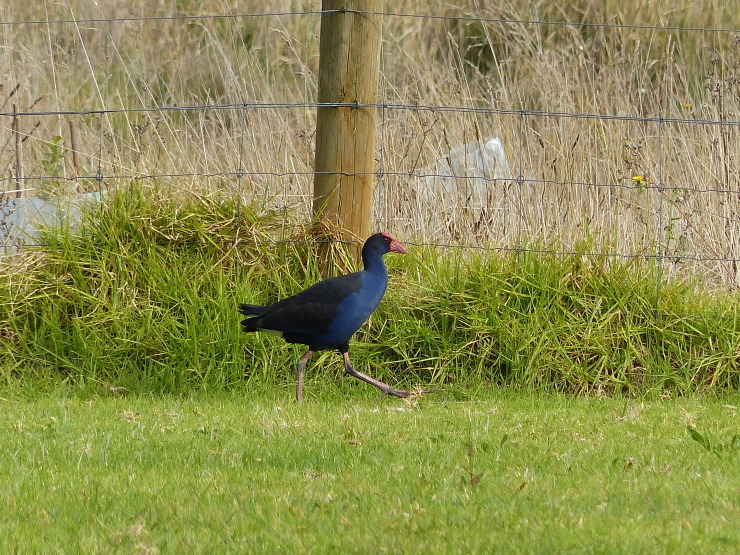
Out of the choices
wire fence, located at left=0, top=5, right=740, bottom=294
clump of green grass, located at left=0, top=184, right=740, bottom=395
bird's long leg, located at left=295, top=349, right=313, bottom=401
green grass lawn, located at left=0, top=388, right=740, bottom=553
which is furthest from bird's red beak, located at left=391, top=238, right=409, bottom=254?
green grass lawn, located at left=0, top=388, right=740, bottom=553

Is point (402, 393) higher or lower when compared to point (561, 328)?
lower

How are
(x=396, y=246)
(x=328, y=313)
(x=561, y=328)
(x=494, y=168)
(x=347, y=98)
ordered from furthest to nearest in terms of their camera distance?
(x=494, y=168) → (x=347, y=98) → (x=561, y=328) → (x=396, y=246) → (x=328, y=313)

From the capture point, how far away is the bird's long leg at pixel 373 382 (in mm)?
5836

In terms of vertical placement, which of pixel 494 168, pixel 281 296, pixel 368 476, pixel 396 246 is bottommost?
pixel 368 476

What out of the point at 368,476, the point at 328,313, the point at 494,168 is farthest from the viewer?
the point at 494,168

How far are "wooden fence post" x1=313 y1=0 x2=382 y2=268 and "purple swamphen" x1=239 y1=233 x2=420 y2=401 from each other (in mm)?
629

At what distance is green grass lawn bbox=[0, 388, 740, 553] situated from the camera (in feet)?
10.4

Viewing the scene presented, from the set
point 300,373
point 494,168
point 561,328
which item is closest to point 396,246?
point 300,373

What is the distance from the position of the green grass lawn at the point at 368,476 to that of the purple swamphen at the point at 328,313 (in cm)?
33

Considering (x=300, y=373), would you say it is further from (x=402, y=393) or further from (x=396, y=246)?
(x=396, y=246)

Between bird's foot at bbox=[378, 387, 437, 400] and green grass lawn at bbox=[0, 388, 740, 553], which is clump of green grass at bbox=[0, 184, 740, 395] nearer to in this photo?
bird's foot at bbox=[378, 387, 437, 400]

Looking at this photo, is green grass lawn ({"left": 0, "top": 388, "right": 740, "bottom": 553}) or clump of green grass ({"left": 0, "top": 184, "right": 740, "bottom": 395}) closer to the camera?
green grass lawn ({"left": 0, "top": 388, "right": 740, "bottom": 553})

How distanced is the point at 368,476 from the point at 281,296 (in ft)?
8.48

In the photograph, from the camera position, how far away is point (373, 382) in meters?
5.84
